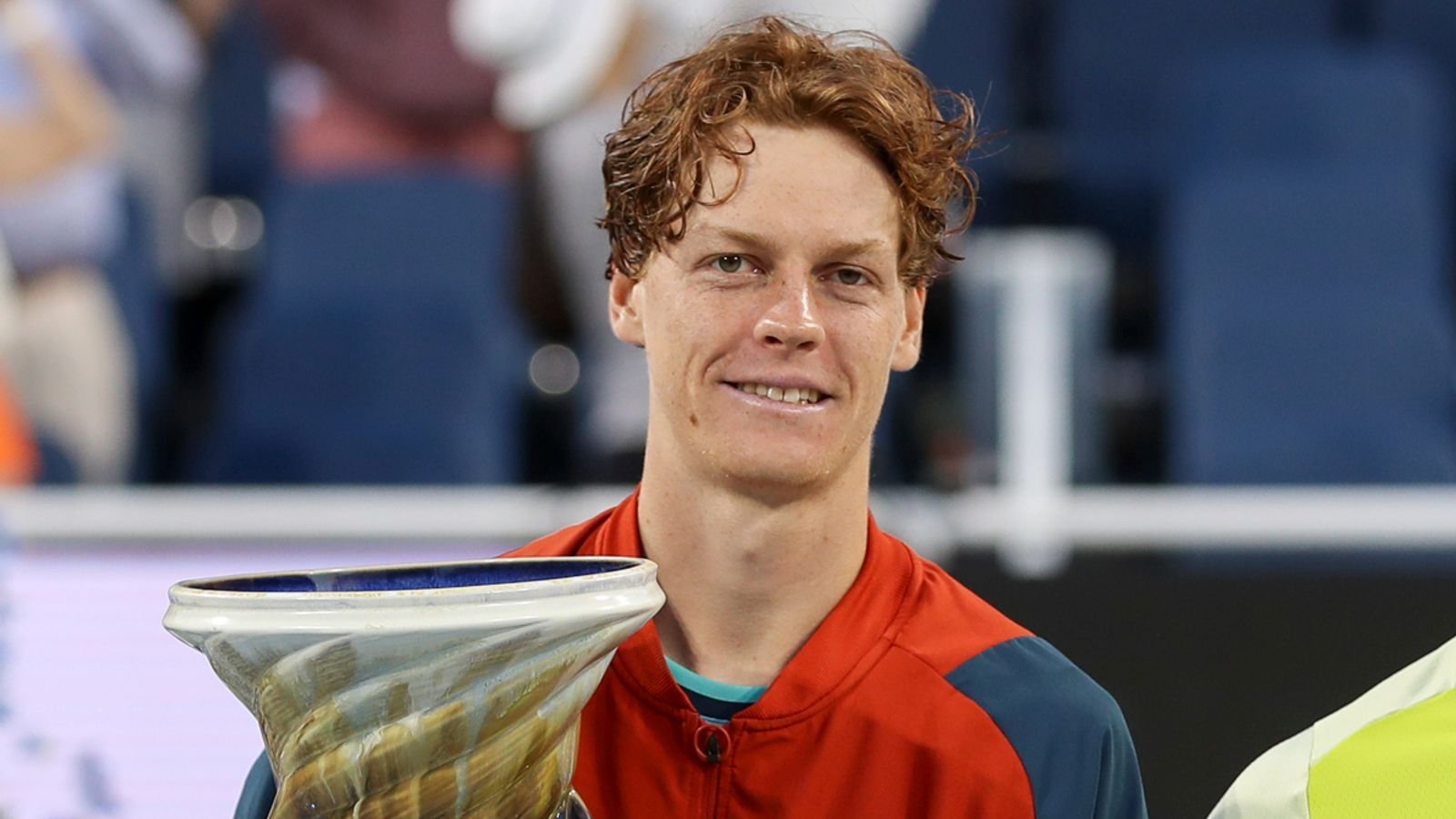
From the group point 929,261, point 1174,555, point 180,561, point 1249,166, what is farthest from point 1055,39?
point 929,261

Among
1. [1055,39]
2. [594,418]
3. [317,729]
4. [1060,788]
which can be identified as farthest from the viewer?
[1055,39]

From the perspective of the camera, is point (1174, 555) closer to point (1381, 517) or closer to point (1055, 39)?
point (1381, 517)

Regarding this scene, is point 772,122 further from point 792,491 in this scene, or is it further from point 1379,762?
point 1379,762

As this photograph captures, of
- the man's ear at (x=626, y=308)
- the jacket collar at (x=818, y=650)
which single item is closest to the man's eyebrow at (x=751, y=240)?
the man's ear at (x=626, y=308)

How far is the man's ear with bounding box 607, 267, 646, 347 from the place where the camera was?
133 cm

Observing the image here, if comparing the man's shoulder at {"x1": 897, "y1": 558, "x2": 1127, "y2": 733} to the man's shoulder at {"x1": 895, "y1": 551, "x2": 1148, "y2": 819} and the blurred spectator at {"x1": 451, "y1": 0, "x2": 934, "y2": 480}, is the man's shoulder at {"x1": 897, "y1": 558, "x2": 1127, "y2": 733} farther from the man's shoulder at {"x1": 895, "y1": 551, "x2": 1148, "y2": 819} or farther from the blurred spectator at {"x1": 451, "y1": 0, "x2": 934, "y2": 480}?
the blurred spectator at {"x1": 451, "y1": 0, "x2": 934, "y2": 480}

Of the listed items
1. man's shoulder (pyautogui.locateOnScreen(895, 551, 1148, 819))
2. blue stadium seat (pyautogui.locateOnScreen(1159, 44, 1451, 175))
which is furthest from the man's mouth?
blue stadium seat (pyautogui.locateOnScreen(1159, 44, 1451, 175))

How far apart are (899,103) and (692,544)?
13.9 inches

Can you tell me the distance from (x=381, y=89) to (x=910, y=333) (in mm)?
2405

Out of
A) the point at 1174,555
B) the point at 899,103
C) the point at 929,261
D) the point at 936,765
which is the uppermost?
the point at 899,103

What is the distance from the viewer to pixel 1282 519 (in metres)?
2.79

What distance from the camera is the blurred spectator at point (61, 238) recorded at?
3.25m

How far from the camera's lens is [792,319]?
47.8 inches

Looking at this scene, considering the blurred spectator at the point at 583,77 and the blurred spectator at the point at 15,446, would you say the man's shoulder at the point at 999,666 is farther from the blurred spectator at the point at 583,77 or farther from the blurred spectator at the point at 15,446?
the blurred spectator at the point at 15,446
